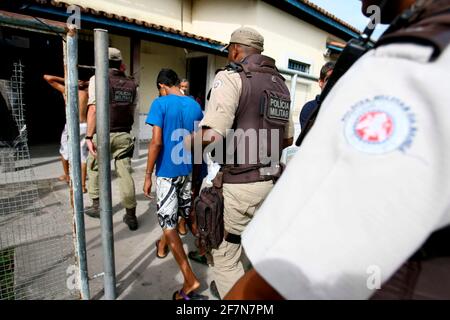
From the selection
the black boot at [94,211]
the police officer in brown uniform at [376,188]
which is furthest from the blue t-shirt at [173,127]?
the police officer in brown uniform at [376,188]

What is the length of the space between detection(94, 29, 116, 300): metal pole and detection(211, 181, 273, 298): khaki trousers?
733 mm

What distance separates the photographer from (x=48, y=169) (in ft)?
17.2

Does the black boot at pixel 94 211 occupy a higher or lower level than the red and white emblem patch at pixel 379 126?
lower

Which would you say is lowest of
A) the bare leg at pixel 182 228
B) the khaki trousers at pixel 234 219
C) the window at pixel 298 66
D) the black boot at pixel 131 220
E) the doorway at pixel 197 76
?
the bare leg at pixel 182 228

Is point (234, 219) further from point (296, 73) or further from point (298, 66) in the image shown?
point (298, 66)

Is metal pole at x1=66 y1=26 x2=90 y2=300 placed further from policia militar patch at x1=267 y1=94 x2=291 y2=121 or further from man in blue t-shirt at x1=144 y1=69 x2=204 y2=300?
policia militar patch at x1=267 y1=94 x2=291 y2=121

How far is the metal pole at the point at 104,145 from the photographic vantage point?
1.63 metres

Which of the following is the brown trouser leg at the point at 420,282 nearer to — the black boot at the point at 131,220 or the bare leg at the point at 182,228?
the bare leg at the point at 182,228

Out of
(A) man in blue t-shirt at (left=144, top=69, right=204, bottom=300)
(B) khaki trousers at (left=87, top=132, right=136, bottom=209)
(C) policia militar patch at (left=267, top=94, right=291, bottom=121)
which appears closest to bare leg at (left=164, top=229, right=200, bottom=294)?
(A) man in blue t-shirt at (left=144, top=69, right=204, bottom=300)

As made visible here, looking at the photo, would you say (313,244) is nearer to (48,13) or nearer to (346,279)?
(346,279)

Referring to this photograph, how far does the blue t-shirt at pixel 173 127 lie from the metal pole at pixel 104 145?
77 cm

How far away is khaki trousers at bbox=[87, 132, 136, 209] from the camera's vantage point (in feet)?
10.9

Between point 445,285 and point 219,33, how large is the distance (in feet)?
27.4
